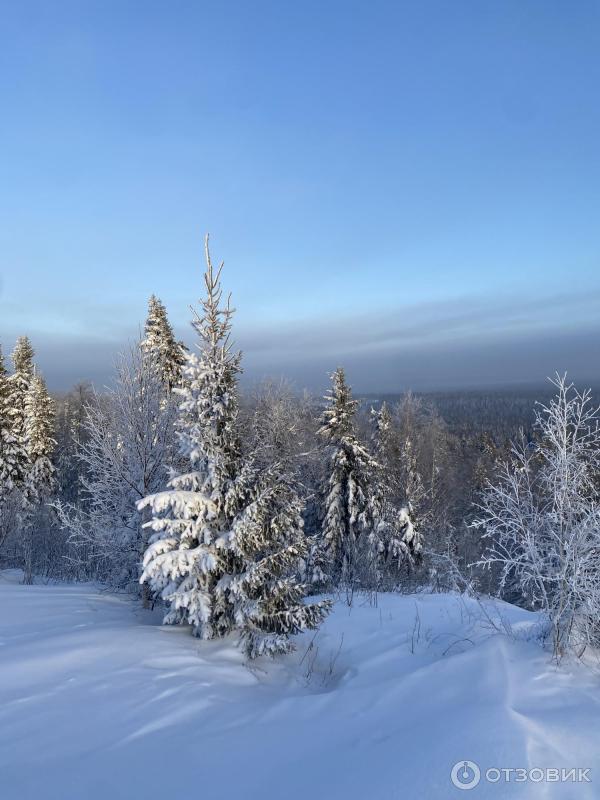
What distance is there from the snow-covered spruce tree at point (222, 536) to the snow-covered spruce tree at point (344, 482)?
1542 cm

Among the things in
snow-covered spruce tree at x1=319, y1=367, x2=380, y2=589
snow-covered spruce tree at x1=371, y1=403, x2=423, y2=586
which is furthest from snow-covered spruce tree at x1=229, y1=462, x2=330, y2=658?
snow-covered spruce tree at x1=319, y1=367, x2=380, y2=589

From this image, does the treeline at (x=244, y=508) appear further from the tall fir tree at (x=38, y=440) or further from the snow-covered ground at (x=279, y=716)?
the tall fir tree at (x=38, y=440)

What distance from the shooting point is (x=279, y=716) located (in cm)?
493

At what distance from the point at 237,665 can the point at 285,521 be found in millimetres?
1968

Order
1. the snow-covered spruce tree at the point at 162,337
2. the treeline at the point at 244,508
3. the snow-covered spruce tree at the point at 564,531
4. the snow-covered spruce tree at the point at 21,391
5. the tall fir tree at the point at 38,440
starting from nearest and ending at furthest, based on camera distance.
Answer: the snow-covered spruce tree at the point at 564,531 < the treeline at the point at 244,508 < the snow-covered spruce tree at the point at 162,337 < the snow-covered spruce tree at the point at 21,391 < the tall fir tree at the point at 38,440

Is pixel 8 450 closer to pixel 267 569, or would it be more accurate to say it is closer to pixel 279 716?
pixel 267 569

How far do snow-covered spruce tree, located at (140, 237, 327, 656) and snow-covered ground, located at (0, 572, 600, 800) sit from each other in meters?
0.51

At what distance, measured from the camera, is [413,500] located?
88.9 feet

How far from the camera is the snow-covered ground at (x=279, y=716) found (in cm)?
362

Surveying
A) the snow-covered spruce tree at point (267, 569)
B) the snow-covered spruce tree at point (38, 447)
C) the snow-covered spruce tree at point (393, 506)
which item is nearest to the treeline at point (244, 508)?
the snow-covered spruce tree at point (267, 569)

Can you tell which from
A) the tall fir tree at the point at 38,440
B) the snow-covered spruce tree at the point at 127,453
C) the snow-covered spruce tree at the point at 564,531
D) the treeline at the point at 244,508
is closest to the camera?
the snow-covered spruce tree at the point at 564,531

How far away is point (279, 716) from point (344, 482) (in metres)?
18.3

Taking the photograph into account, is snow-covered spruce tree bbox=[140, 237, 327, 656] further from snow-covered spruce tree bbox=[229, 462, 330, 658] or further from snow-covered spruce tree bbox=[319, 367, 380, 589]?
snow-covered spruce tree bbox=[319, 367, 380, 589]

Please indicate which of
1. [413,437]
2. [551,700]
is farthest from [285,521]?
[413,437]
